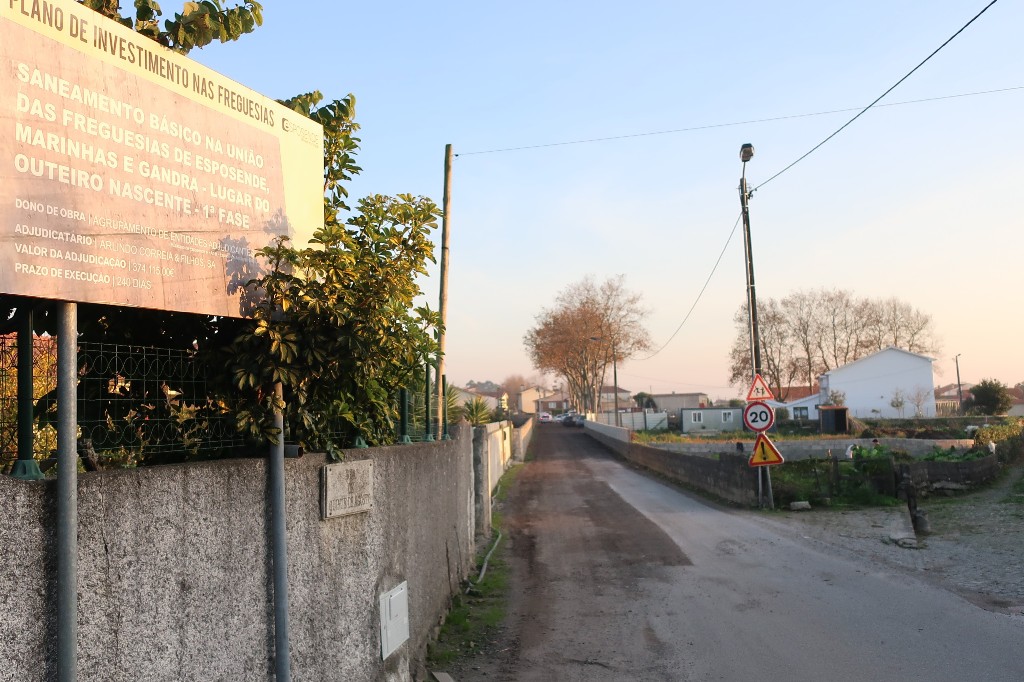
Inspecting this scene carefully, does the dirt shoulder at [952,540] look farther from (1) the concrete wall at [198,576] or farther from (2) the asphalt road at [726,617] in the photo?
(1) the concrete wall at [198,576]

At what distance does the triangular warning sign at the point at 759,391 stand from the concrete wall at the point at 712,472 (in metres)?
1.71

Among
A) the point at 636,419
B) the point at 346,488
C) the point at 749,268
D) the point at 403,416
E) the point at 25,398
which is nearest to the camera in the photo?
the point at 25,398

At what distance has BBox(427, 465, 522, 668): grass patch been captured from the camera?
24.3 feet

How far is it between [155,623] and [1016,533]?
13050 millimetres

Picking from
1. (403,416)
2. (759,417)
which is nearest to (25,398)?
(403,416)

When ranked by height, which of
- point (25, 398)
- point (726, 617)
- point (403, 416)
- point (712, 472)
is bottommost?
point (726, 617)

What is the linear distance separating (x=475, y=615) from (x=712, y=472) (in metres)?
12.9

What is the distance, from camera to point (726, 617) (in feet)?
26.9

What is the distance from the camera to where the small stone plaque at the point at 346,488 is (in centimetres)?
502

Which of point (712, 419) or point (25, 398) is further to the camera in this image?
point (712, 419)

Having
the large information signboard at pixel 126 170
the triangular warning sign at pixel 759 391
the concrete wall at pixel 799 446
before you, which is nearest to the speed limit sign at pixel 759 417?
the triangular warning sign at pixel 759 391

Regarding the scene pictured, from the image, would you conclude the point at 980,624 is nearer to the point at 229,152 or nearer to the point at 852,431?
the point at 229,152

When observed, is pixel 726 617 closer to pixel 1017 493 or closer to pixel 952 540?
pixel 952 540

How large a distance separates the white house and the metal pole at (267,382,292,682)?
7499 cm
